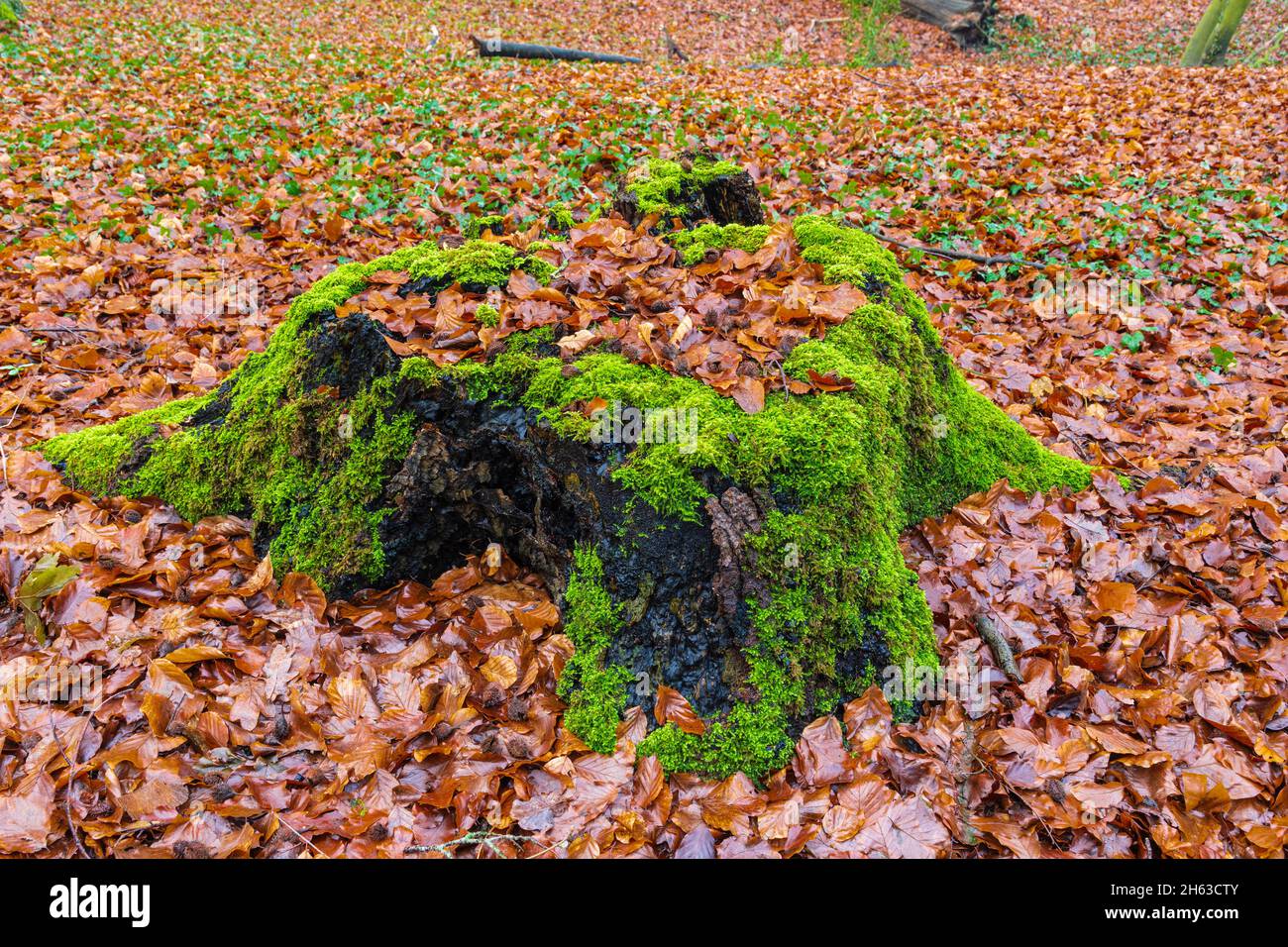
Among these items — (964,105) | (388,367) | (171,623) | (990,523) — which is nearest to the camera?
(171,623)

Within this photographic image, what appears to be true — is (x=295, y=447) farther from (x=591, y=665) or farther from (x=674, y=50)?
(x=674, y=50)

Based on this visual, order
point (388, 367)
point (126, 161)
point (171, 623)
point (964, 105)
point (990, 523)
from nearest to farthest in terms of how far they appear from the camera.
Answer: point (171, 623)
point (388, 367)
point (990, 523)
point (126, 161)
point (964, 105)

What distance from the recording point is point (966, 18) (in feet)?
52.0

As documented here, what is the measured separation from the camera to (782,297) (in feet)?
10.8

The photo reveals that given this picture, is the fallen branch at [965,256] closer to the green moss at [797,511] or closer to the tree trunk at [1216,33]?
the green moss at [797,511]

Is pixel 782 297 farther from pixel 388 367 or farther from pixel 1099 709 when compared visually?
pixel 1099 709

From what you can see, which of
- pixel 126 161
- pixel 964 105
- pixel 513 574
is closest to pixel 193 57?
pixel 126 161

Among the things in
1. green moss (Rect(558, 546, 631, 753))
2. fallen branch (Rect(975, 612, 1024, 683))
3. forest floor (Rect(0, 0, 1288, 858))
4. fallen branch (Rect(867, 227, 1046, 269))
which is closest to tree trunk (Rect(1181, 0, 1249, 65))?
forest floor (Rect(0, 0, 1288, 858))

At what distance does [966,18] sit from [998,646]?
17564mm

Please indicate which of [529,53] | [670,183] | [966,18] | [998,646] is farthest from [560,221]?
[966,18]

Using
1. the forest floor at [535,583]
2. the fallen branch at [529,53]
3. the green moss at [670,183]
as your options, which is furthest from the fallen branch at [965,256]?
the fallen branch at [529,53]

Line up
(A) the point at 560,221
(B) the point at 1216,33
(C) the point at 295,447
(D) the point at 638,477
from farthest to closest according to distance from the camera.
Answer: (B) the point at 1216,33, (A) the point at 560,221, (C) the point at 295,447, (D) the point at 638,477

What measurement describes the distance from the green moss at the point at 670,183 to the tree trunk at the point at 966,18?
599 inches

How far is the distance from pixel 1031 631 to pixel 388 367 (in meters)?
2.88
